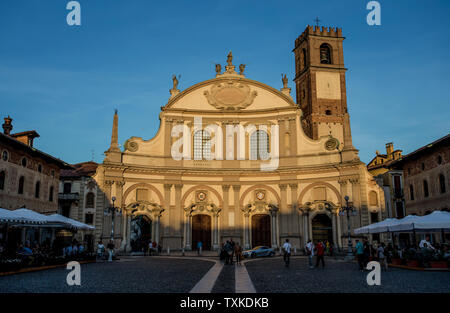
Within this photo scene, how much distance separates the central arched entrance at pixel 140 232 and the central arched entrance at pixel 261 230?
9.84 metres

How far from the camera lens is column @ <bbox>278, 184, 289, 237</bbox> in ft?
129

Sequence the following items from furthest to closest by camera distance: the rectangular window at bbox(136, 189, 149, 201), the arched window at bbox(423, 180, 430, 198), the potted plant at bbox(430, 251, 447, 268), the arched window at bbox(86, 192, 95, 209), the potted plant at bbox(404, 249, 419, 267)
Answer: the rectangular window at bbox(136, 189, 149, 201) → the arched window at bbox(86, 192, 95, 209) → the arched window at bbox(423, 180, 430, 198) → the potted plant at bbox(404, 249, 419, 267) → the potted plant at bbox(430, 251, 447, 268)

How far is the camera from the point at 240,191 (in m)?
41.0

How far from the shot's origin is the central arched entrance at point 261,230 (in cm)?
4006

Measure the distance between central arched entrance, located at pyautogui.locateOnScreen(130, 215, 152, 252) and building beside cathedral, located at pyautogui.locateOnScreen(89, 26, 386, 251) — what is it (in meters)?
0.09

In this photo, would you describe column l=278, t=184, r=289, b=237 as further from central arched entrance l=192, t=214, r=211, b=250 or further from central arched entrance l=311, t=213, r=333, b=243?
central arched entrance l=192, t=214, r=211, b=250

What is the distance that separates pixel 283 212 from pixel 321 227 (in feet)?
12.2

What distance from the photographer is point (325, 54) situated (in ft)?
167

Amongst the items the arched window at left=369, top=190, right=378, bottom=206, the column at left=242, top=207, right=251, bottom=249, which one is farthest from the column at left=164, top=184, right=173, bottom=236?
the arched window at left=369, top=190, right=378, bottom=206

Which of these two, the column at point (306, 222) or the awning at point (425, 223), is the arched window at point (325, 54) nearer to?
the column at point (306, 222)

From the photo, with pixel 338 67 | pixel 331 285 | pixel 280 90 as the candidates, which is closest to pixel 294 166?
pixel 280 90

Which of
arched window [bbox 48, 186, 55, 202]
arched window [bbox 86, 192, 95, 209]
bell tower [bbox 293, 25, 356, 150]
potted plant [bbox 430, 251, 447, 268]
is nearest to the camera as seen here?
potted plant [bbox 430, 251, 447, 268]

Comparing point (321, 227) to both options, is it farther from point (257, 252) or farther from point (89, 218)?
point (89, 218)

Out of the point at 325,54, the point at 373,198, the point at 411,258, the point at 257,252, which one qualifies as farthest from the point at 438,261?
the point at 325,54
